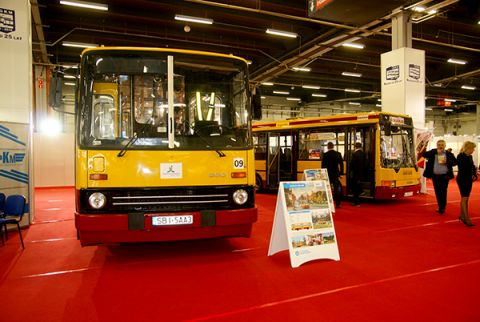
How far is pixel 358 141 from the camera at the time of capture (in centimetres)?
1055

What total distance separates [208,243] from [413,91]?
9.38 meters

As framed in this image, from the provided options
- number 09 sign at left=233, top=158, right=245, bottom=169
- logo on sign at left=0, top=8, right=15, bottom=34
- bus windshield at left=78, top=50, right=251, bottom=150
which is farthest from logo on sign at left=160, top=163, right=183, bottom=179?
logo on sign at left=0, top=8, right=15, bottom=34

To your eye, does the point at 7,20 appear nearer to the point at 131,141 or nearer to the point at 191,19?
the point at 131,141

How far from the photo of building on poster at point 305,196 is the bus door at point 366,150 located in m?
5.60

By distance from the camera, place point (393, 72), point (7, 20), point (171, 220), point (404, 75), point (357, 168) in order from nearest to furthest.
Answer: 1. point (171, 220)
2. point (7, 20)
3. point (357, 168)
4. point (404, 75)
5. point (393, 72)

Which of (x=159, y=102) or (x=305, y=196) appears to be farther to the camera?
(x=305, y=196)

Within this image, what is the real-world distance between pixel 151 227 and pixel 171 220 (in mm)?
253

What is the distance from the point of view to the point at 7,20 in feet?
22.7

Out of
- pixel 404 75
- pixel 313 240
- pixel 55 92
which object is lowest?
pixel 313 240

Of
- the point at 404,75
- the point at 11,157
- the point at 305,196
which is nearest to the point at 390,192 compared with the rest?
the point at 404,75

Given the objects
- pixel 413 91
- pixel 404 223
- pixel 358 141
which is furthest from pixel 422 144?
pixel 404 223

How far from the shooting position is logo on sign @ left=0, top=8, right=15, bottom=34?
6871 millimetres

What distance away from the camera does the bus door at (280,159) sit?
1250 centimetres

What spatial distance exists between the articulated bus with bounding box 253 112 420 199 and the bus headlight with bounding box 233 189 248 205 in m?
6.40
